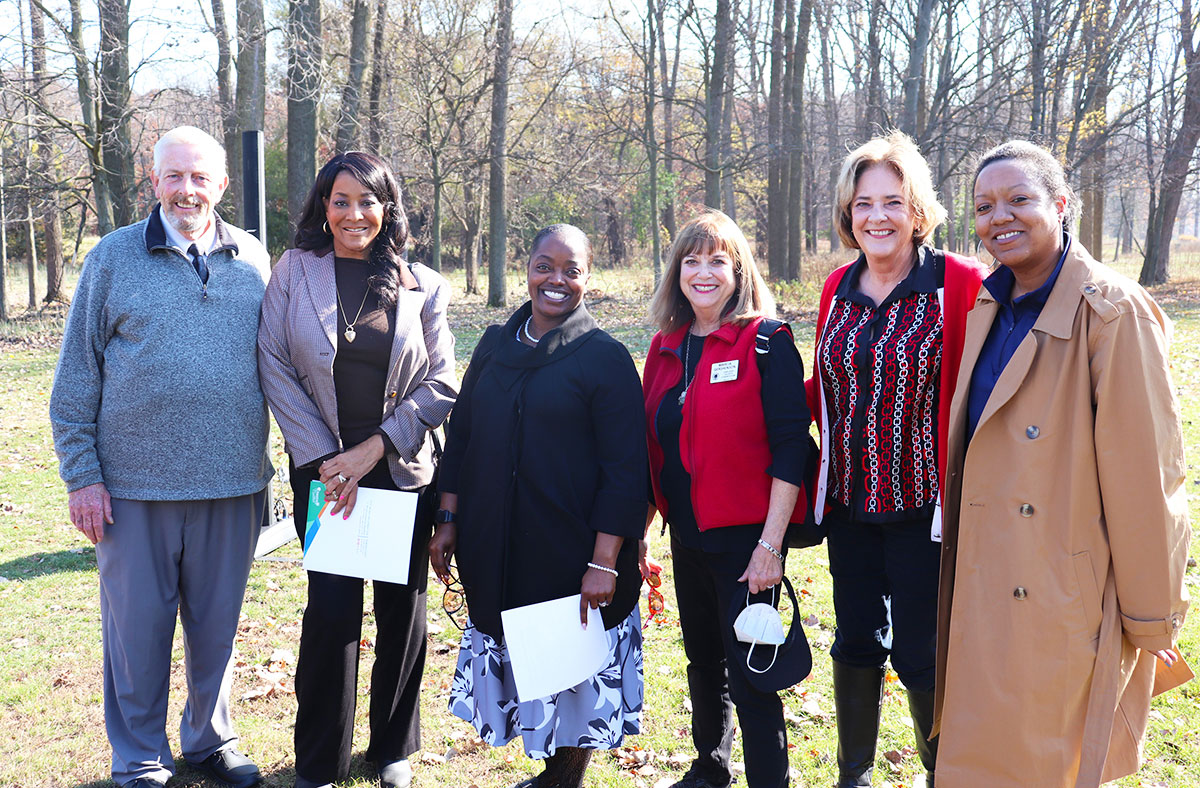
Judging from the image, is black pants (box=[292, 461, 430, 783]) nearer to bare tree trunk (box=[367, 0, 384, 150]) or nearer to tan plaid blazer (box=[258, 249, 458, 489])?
tan plaid blazer (box=[258, 249, 458, 489])

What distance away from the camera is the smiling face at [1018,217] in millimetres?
2662

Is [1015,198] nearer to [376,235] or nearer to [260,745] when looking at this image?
[376,235]

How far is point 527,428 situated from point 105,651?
1925 millimetres

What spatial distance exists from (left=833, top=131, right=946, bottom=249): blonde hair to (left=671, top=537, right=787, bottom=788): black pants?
1.32 metres

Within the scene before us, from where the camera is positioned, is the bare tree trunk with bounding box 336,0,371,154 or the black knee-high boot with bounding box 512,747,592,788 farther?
the bare tree trunk with bounding box 336,0,371,154

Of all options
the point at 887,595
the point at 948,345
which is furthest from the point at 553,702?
the point at 948,345

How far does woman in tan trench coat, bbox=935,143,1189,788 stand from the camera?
2422 millimetres

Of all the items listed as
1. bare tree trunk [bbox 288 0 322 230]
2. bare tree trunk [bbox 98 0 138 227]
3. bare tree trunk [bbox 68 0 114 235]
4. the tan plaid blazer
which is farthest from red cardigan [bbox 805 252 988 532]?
bare tree trunk [bbox 68 0 114 235]

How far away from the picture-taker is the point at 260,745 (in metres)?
3.89

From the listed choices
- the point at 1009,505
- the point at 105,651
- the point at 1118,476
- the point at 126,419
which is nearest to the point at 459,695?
the point at 105,651

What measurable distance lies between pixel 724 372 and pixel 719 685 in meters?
1.27

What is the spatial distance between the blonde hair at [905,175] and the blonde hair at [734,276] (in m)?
0.40

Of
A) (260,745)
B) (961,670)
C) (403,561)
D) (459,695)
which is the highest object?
(403,561)

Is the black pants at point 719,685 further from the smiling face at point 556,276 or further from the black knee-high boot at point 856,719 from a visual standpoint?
the smiling face at point 556,276
